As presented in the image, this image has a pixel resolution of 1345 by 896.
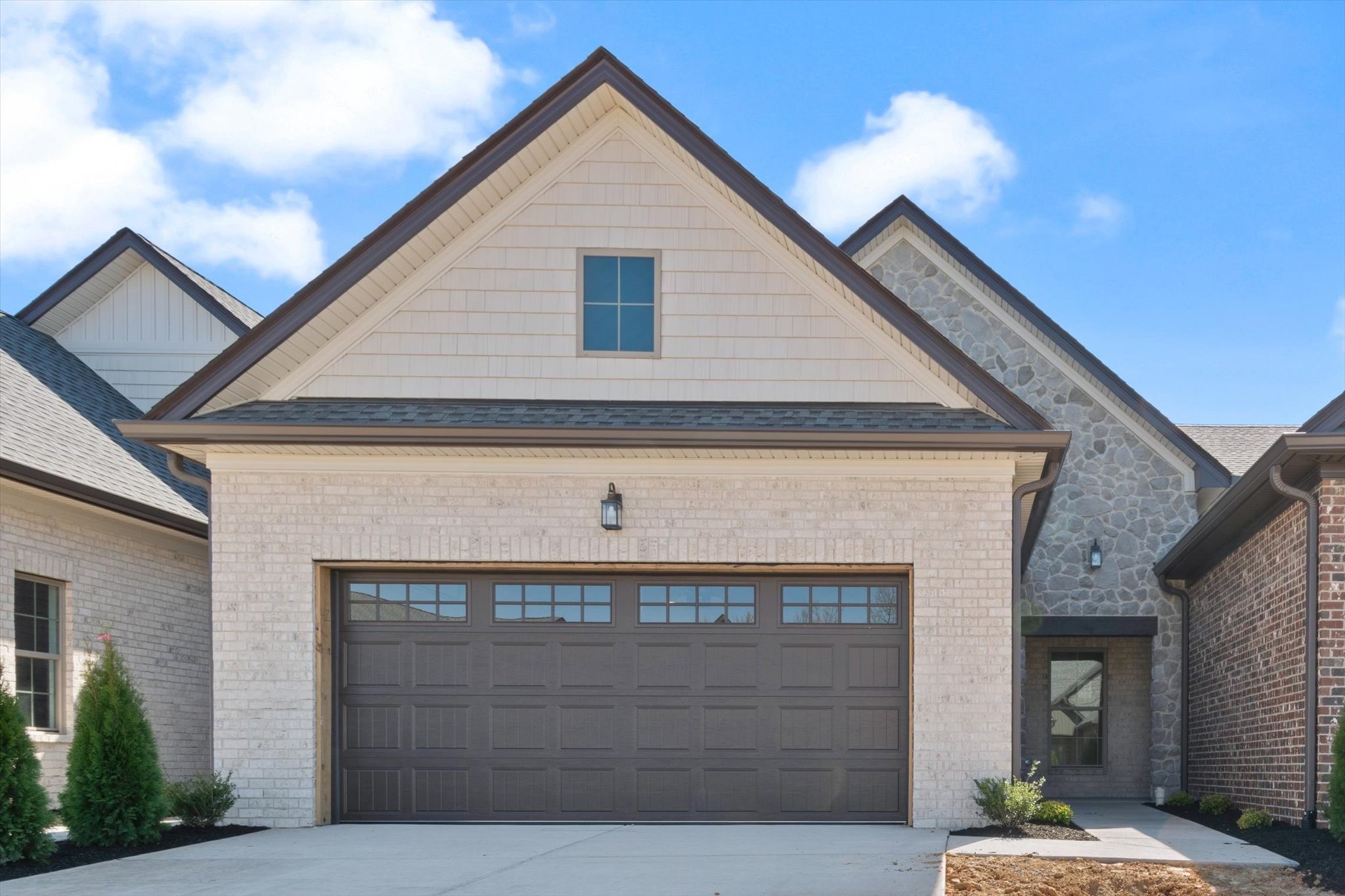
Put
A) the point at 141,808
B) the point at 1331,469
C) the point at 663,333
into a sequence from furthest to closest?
the point at 663,333
the point at 1331,469
the point at 141,808

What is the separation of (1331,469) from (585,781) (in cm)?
715

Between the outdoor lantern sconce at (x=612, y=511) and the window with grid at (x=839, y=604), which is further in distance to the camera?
the window with grid at (x=839, y=604)

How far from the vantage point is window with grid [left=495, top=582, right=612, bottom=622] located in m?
11.6

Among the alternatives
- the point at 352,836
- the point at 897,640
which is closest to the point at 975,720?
the point at 897,640

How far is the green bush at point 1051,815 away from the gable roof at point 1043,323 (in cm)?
853

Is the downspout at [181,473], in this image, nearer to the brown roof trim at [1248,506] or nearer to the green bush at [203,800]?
the green bush at [203,800]

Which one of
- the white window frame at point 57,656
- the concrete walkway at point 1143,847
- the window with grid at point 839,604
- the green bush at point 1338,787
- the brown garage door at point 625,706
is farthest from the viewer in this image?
the white window frame at point 57,656

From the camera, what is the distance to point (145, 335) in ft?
56.1

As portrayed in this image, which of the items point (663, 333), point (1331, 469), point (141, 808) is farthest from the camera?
point (663, 333)

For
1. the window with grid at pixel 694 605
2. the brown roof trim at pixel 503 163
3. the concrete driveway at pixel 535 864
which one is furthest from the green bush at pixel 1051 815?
the brown roof trim at pixel 503 163

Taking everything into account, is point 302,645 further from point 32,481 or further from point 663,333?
point 663,333

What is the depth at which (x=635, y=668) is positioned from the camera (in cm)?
1151

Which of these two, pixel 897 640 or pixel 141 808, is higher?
pixel 897 640

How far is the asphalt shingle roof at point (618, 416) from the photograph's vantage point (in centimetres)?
1098
